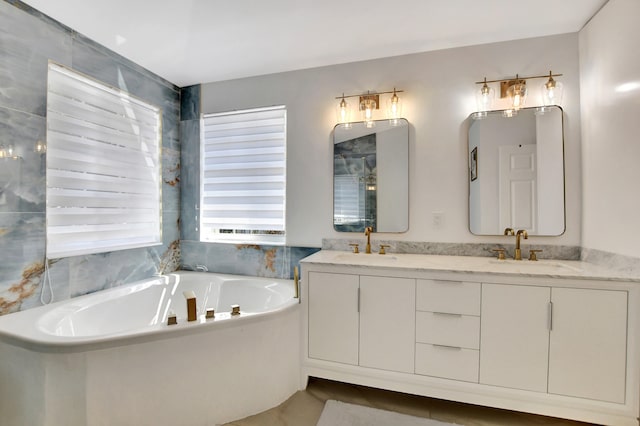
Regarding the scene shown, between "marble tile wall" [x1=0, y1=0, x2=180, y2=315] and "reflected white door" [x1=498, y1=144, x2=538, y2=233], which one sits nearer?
"marble tile wall" [x1=0, y1=0, x2=180, y2=315]

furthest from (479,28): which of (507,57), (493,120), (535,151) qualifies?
(535,151)

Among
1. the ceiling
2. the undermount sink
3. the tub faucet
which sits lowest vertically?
the tub faucet

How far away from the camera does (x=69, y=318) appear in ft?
5.79

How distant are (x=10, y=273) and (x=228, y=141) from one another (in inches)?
68.2

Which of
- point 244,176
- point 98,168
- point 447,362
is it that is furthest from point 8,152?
point 447,362

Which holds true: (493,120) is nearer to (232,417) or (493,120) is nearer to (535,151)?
(535,151)

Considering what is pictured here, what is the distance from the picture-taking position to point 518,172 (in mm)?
2082

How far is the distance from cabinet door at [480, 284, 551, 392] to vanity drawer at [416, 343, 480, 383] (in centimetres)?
5

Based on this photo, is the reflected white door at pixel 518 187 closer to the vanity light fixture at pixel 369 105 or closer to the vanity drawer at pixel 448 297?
the vanity drawer at pixel 448 297

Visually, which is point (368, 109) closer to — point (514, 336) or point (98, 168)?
point (514, 336)

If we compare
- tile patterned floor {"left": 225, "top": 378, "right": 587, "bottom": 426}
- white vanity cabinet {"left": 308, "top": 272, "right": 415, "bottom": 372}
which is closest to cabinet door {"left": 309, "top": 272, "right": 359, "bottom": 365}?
white vanity cabinet {"left": 308, "top": 272, "right": 415, "bottom": 372}

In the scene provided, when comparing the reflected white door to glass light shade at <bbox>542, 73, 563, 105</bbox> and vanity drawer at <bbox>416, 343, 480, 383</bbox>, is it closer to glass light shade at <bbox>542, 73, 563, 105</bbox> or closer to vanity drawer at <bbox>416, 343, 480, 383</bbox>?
glass light shade at <bbox>542, 73, 563, 105</bbox>

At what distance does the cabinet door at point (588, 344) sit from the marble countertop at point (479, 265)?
0.09 m

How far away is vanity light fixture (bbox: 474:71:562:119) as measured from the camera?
6.70 ft
